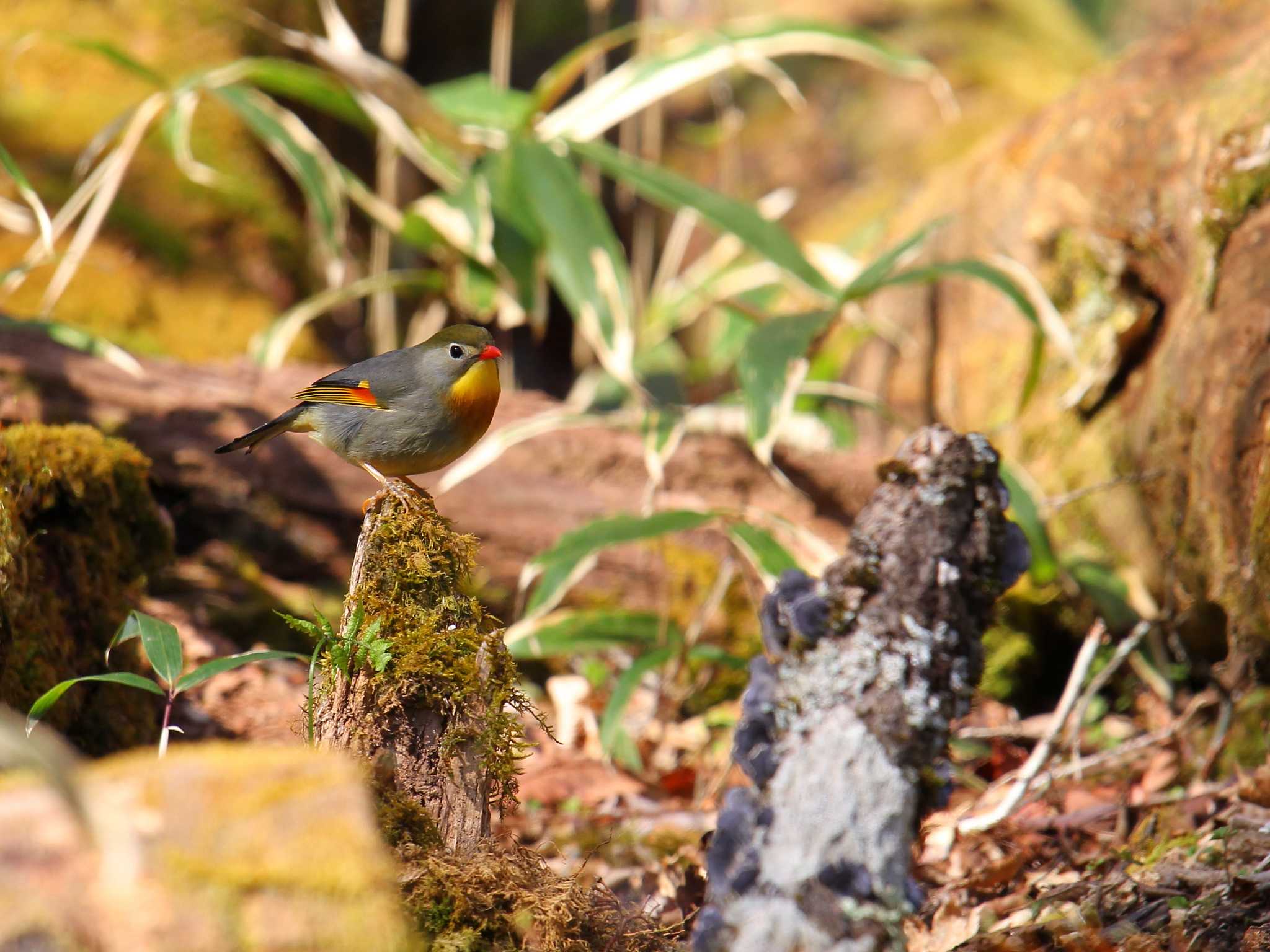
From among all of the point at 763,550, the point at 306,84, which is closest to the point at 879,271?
the point at 763,550

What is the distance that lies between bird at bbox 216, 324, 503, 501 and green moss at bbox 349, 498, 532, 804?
2.43ft

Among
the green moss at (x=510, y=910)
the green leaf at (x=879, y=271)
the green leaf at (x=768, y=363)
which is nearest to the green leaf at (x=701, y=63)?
the green leaf at (x=879, y=271)

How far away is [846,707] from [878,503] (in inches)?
12.2

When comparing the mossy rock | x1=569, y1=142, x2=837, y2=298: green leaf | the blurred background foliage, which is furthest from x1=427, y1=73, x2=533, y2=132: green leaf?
the mossy rock

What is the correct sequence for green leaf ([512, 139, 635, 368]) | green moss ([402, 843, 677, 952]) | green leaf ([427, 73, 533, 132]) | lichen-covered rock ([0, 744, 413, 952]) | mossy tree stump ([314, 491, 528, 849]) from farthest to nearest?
green leaf ([427, 73, 533, 132])
green leaf ([512, 139, 635, 368])
mossy tree stump ([314, 491, 528, 849])
green moss ([402, 843, 677, 952])
lichen-covered rock ([0, 744, 413, 952])

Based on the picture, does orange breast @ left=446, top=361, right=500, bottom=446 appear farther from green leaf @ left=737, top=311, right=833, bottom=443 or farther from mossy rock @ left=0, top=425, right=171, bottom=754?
green leaf @ left=737, top=311, right=833, bottom=443

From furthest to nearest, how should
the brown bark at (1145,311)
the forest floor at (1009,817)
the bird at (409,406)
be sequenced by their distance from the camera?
the brown bark at (1145,311), the bird at (409,406), the forest floor at (1009,817)

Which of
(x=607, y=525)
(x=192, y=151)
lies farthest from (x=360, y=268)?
(x=607, y=525)

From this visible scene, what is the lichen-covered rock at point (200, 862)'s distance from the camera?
123cm

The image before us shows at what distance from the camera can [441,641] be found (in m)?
2.08

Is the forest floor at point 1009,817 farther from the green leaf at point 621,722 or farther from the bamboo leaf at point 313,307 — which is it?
the bamboo leaf at point 313,307

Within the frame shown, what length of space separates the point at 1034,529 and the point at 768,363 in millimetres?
1180

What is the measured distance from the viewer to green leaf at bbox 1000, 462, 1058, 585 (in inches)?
165

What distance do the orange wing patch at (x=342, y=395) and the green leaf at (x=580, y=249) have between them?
1713mm
